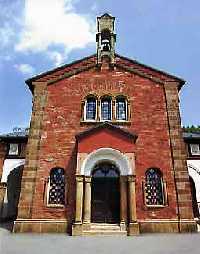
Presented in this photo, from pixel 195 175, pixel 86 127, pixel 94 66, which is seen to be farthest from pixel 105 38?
pixel 195 175

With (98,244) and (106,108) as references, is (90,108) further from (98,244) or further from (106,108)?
(98,244)

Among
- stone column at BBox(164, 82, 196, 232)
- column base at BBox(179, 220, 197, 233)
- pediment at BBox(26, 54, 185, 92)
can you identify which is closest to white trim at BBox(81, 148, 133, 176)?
stone column at BBox(164, 82, 196, 232)

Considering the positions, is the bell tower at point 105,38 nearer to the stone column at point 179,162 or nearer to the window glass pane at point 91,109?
the window glass pane at point 91,109

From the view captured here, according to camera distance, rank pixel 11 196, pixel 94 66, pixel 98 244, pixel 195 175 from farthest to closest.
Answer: pixel 11 196
pixel 195 175
pixel 94 66
pixel 98 244

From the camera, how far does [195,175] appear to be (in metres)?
18.4

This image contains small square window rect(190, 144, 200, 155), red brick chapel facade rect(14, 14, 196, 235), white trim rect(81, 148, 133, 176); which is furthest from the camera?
small square window rect(190, 144, 200, 155)

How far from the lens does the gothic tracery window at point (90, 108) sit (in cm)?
1623

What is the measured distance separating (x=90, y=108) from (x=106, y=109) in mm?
890

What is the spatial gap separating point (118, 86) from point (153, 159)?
4680mm

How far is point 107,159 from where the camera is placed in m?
14.3

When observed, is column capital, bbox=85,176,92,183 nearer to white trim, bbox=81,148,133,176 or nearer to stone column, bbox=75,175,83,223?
white trim, bbox=81,148,133,176

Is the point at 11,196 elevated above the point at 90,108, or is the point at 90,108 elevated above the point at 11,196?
the point at 90,108

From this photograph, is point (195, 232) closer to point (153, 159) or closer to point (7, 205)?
point (153, 159)

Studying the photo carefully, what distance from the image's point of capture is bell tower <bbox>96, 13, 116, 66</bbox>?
1766cm
